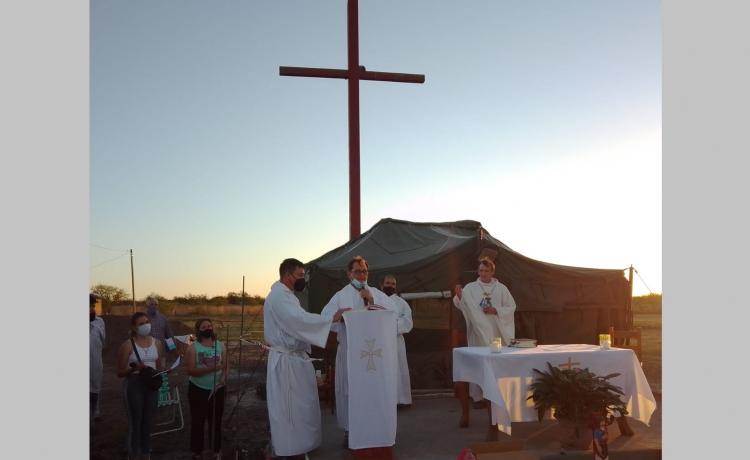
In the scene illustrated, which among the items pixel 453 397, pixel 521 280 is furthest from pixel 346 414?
pixel 521 280

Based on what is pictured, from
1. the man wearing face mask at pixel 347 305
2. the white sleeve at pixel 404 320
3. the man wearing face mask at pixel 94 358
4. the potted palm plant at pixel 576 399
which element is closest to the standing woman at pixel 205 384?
the man wearing face mask at pixel 347 305

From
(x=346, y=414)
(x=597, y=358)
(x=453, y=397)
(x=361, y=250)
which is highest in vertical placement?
(x=361, y=250)

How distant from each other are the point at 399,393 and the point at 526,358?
112 inches

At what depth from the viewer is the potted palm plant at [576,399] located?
5.71 meters

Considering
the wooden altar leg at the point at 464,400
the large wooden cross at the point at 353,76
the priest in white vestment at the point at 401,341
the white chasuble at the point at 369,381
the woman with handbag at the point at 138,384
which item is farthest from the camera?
the large wooden cross at the point at 353,76

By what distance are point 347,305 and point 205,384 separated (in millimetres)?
1670

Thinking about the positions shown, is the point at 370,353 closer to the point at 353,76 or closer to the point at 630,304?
the point at 353,76

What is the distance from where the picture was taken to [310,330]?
19.1ft

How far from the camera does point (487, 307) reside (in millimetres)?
7750

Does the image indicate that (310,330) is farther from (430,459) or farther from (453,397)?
(453,397)

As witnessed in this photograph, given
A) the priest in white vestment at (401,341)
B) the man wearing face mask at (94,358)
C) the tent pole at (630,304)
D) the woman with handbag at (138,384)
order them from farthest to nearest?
the tent pole at (630,304)
the priest in white vestment at (401,341)
the man wearing face mask at (94,358)
the woman with handbag at (138,384)

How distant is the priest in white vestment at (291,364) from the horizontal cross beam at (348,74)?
5631mm

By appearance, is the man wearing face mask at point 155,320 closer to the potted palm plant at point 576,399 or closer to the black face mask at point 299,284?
the black face mask at point 299,284

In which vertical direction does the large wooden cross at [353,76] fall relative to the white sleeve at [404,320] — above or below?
above
